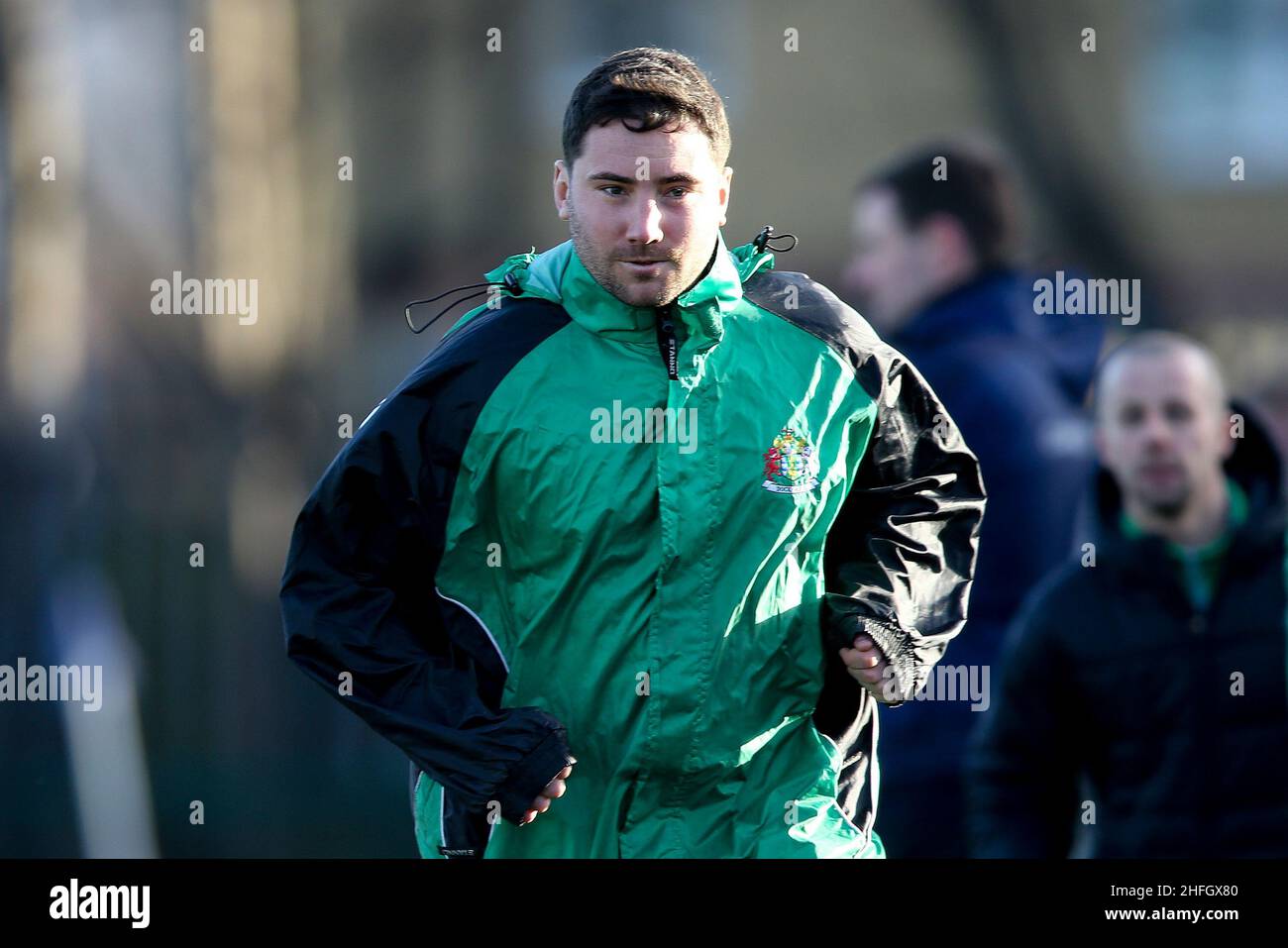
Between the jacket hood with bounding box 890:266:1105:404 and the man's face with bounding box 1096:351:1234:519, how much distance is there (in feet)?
1.47

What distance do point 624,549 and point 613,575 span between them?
5 centimetres

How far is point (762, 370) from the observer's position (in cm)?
327

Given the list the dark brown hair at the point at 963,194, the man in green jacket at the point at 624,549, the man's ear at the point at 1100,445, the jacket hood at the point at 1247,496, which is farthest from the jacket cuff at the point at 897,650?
the dark brown hair at the point at 963,194

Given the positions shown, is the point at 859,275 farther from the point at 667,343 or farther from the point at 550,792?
the point at 550,792

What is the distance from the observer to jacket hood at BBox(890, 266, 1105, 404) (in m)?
5.44

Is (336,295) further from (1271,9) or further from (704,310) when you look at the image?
(704,310)

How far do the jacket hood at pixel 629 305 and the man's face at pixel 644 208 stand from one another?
1.0 inches

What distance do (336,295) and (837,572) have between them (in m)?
8.90

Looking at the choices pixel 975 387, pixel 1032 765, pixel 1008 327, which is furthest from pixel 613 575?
pixel 1008 327

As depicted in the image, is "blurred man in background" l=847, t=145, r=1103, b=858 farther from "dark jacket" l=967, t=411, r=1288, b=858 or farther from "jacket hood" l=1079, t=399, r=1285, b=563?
"dark jacket" l=967, t=411, r=1288, b=858

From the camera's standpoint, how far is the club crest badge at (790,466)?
Result: 3.18 meters

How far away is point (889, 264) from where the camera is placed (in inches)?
224

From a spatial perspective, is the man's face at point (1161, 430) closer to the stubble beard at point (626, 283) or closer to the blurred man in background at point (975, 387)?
the blurred man in background at point (975, 387)
